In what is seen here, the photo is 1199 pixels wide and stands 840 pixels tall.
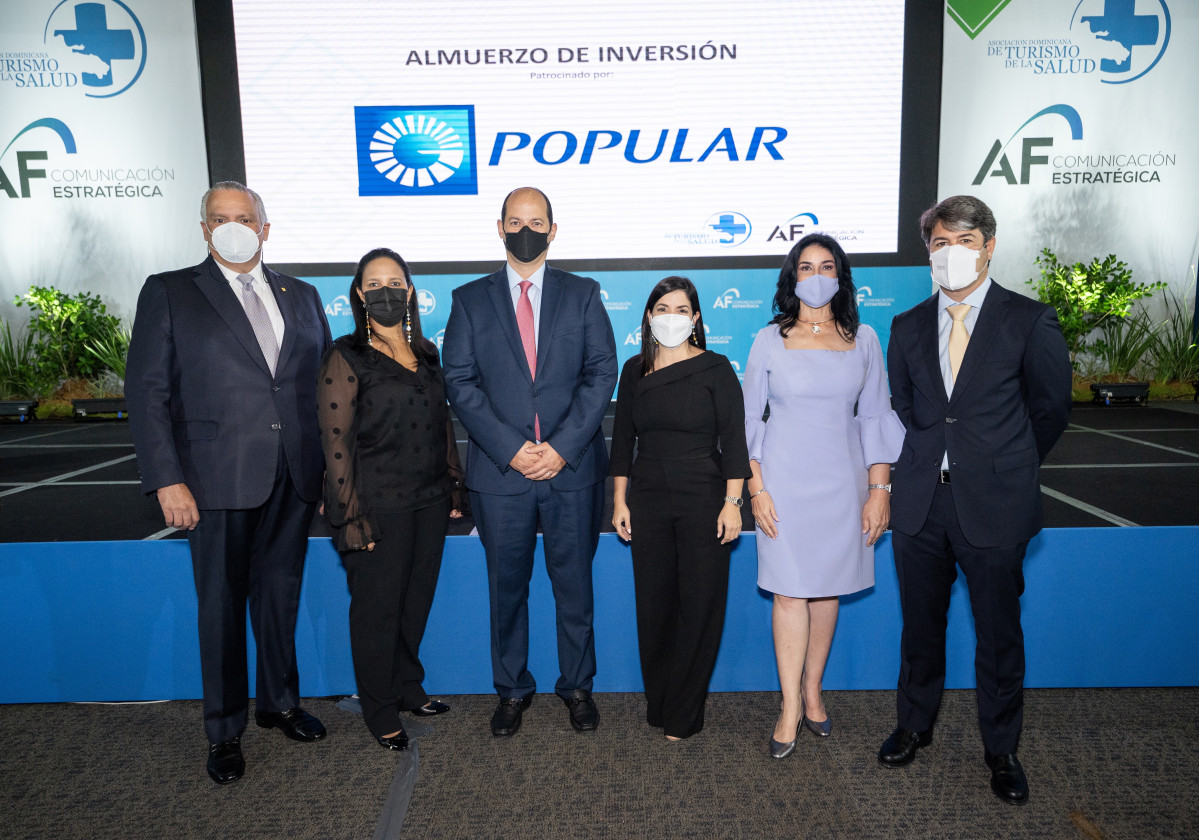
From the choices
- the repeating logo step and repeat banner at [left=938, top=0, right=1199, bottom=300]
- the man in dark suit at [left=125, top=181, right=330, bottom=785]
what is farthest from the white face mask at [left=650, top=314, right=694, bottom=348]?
the repeating logo step and repeat banner at [left=938, top=0, right=1199, bottom=300]

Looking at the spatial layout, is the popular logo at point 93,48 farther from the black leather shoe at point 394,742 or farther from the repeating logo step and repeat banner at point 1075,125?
the repeating logo step and repeat banner at point 1075,125

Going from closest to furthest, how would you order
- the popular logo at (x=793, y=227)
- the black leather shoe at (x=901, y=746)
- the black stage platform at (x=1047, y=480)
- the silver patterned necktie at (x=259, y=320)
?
the black leather shoe at (x=901, y=746), the silver patterned necktie at (x=259, y=320), the black stage platform at (x=1047, y=480), the popular logo at (x=793, y=227)

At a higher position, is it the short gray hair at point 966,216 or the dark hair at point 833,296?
the short gray hair at point 966,216

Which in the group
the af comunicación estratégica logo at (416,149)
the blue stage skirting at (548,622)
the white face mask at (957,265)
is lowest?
the blue stage skirting at (548,622)

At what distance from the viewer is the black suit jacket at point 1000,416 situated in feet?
5.36

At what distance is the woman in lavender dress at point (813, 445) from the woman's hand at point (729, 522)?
7 centimetres

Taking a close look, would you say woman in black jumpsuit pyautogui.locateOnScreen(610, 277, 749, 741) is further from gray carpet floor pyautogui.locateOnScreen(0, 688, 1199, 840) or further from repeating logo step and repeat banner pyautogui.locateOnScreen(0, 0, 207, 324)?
repeating logo step and repeat banner pyautogui.locateOnScreen(0, 0, 207, 324)

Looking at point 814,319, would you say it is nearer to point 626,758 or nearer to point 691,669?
point 691,669

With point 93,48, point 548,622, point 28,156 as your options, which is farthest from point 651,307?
point 28,156

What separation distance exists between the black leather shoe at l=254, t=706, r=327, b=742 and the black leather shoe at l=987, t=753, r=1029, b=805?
1.77 meters

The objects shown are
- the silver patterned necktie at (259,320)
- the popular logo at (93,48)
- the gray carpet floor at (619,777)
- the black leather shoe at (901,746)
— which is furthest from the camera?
the popular logo at (93,48)

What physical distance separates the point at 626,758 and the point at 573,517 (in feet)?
2.15

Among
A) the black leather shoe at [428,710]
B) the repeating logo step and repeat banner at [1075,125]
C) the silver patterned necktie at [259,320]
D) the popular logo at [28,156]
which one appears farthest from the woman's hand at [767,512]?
the popular logo at [28,156]

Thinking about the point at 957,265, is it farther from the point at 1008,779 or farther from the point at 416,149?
the point at 416,149
